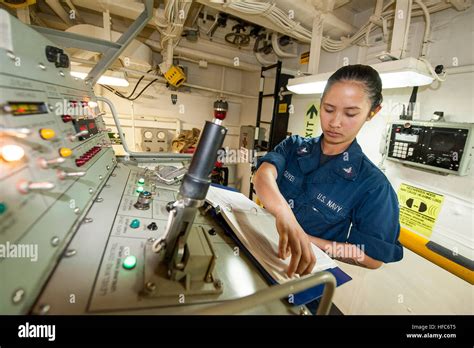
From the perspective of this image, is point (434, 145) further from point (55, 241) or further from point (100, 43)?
point (100, 43)

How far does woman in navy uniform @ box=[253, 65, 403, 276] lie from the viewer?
1.04m

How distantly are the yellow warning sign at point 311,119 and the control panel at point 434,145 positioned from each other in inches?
51.4

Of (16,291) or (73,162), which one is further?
(73,162)

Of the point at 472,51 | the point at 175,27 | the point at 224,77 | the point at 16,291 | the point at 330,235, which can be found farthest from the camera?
the point at 224,77


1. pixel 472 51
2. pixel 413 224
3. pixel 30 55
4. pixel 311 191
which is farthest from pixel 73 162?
pixel 472 51

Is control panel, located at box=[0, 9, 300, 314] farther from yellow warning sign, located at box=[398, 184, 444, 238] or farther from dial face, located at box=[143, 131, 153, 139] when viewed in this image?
dial face, located at box=[143, 131, 153, 139]

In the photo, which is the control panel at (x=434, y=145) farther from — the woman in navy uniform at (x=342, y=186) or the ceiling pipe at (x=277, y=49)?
the ceiling pipe at (x=277, y=49)

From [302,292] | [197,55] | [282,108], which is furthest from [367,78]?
[197,55]

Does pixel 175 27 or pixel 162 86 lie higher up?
pixel 175 27

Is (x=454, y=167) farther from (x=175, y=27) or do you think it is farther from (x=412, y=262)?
(x=175, y=27)

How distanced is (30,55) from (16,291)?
772 millimetres

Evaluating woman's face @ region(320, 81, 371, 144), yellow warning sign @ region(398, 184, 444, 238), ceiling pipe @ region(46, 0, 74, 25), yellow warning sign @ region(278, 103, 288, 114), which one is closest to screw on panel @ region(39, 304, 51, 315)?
woman's face @ region(320, 81, 371, 144)

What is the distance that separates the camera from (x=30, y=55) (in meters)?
0.73

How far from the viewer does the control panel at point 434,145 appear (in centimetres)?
163
